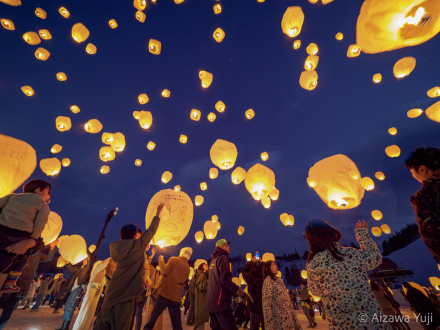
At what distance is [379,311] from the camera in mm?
1527

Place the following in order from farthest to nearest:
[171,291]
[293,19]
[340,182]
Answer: [293,19] → [340,182] → [171,291]

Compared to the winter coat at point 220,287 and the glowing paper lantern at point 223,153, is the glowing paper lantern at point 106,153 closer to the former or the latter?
the glowing paper lantern at point 223,153

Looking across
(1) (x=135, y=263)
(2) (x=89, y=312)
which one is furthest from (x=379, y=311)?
(2) (x=89, y=312)

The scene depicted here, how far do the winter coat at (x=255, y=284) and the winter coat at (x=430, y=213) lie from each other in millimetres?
2493

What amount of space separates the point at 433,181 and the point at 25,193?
4.19 metres

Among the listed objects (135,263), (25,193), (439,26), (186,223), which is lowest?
(135,263)

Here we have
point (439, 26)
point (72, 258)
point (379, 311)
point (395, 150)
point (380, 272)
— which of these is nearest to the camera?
point (379, 311)

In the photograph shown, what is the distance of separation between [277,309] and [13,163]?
556 cm

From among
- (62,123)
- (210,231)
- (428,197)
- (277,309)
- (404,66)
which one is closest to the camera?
(428,197)

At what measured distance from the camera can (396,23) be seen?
2.86 meters

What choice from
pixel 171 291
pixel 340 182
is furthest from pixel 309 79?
pixel 171 291

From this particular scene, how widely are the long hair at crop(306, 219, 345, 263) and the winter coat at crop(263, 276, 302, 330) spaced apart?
157 cm

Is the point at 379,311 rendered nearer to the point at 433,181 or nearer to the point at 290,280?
the point at 433,181

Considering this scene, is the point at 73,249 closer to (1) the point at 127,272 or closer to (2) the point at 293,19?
(1) the point at 127,272
